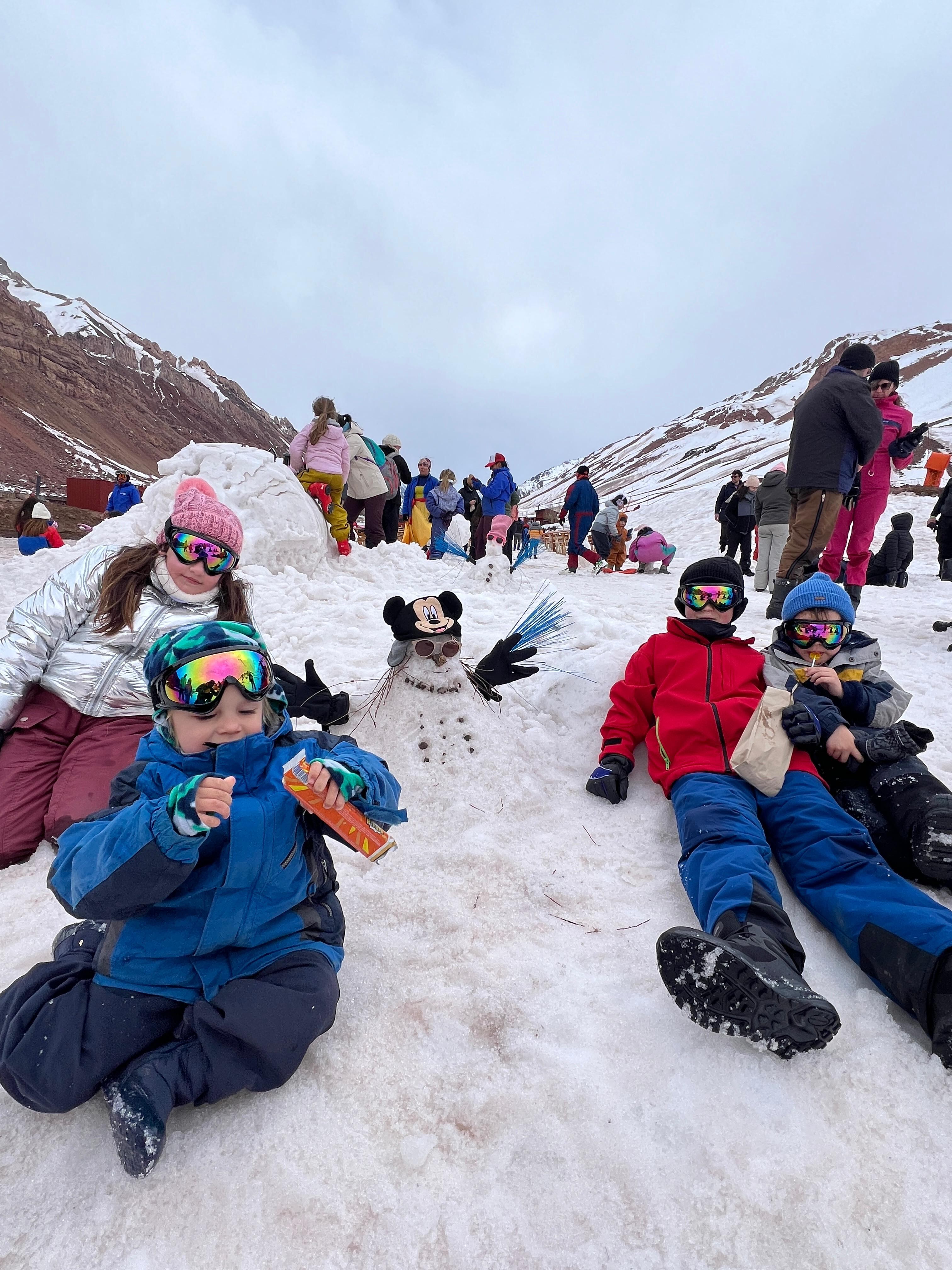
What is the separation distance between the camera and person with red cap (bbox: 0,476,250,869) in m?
2.46

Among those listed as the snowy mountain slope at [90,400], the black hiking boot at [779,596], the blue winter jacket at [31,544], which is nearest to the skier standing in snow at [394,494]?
the blue winter jacket at [31,544]

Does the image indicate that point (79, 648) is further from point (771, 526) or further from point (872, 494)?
point (771, 526)

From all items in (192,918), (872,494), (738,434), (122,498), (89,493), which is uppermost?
(738,434)

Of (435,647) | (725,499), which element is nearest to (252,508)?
(435,647)

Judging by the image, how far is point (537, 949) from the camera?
1.87 m

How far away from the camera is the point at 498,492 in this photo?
10477 mm

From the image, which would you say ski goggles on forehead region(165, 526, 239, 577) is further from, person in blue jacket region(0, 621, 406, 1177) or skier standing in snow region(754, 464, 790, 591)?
skier standing in snow region(754, 464, 790, 591)

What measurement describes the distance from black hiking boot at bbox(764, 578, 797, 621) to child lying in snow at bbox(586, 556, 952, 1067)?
219 centimetres

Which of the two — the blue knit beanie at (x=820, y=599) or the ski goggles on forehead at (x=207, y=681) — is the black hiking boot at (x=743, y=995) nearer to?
the ski goggles on forehead at (x=207, y=681)

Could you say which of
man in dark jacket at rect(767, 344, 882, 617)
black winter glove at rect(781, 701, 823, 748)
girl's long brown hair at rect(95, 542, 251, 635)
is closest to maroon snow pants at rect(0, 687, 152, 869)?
girl's long brown hair at rect(95, 542, 251, 635)

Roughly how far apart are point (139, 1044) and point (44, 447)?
57845 millimetres

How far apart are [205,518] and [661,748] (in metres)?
2.29

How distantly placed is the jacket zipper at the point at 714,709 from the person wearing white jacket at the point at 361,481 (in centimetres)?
596

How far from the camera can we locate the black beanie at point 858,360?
14.5 ft
